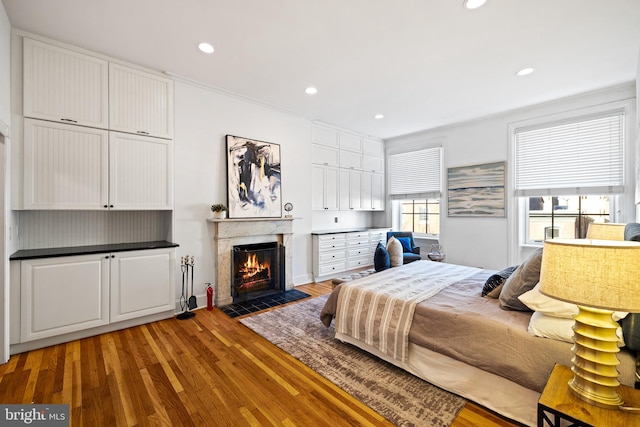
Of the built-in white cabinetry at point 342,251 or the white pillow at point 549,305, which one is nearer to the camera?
the white pillow at point 549,305

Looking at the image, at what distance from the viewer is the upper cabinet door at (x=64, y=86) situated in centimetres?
258

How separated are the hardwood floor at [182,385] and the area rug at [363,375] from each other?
82 mm

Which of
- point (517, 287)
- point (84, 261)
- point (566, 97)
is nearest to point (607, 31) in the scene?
point (566, 97)

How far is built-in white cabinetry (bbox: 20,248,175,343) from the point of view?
2.48 meters

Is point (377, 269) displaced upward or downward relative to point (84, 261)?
downward

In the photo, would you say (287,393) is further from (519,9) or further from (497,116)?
(497,116)

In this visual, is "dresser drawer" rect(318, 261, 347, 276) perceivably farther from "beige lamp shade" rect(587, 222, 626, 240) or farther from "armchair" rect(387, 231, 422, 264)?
"beige lamp shade" rect(587, 222, 626, 240)

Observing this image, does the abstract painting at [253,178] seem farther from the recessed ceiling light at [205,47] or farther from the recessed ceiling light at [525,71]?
the recessed ceiling light at [525,71]

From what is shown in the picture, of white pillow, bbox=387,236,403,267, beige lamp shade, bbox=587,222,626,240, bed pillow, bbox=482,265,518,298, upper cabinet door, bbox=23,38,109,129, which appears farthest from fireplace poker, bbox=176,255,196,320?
beige lamp shade, bbox=587,222,626,240

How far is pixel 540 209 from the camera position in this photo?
439cm

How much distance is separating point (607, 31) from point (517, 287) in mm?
2569

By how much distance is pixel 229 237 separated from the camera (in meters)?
3.77

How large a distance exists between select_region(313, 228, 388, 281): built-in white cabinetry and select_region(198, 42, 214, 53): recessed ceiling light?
10.1 ft

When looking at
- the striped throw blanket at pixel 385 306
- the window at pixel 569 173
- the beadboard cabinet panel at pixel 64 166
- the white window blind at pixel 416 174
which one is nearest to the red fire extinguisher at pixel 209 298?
the beadboard cabinet panel at pixel 64 166
